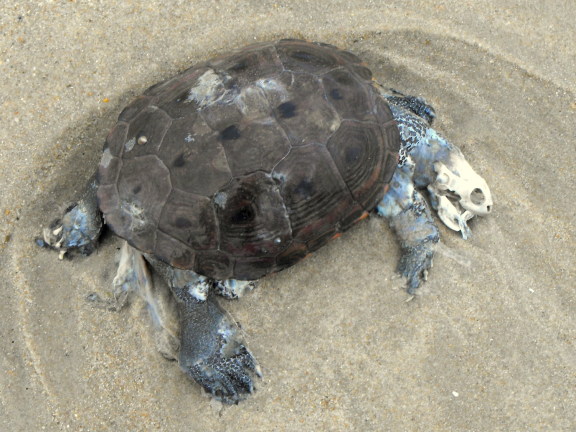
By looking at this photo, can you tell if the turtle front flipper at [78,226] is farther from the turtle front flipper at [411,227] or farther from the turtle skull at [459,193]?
the turtle skull at [459,193]

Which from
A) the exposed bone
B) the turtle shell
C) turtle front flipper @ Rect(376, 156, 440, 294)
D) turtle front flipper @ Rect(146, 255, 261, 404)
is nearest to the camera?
the turtle shell

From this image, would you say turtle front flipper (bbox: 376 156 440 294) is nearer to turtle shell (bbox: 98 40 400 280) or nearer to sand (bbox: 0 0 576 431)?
sand (bbox: 0 0 576 431)

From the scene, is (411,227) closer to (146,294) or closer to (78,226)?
(146,294)

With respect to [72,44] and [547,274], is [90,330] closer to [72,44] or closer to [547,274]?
[72,44]

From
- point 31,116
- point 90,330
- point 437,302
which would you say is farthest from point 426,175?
point 31,116

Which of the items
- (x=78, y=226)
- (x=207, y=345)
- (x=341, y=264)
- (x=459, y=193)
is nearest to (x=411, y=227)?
(x=459, y=193)

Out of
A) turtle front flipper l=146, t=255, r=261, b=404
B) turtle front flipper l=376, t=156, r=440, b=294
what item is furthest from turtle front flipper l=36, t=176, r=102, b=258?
turtle front flipper l=376, t=156, r=440, b=294

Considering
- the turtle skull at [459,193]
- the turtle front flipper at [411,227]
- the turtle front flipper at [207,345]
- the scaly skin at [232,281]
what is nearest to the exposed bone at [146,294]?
the scaly skin at [232,281]
